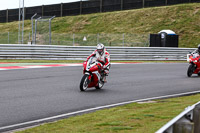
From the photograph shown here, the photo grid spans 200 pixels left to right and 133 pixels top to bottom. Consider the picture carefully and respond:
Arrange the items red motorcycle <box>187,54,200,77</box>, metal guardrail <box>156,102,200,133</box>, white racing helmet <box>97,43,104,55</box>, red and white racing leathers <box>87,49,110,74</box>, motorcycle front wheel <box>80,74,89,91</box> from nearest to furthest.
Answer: metal guardrail <box>156,102,200,133</box>
motorcycle front wheel <box>80,74,89,91</box>
white racing helmet <box>97,43,104,55</box>
red and white racing leathers <box>87,49,110,74</box>
red motorcycle <box>187,54,200,77</box>

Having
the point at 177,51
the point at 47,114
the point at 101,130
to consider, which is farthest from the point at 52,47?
the point at 101,130

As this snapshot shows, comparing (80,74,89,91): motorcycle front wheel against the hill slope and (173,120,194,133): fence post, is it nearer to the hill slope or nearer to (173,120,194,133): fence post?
(173,120,194,133): fence post

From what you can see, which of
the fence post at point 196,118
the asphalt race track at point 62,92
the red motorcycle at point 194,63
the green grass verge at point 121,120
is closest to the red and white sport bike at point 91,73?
the asphalt race track at point 62,92

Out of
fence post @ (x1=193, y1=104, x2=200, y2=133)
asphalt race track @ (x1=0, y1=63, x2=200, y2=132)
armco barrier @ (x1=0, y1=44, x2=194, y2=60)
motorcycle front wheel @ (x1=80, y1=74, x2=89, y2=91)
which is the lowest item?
asphalt race track @ (x1=0, y1=63, x2=200, y2=132)

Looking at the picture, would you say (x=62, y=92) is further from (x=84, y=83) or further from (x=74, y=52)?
(x=74, y=52)

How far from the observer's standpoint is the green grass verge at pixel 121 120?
6.40m

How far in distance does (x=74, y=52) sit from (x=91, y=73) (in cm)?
1427

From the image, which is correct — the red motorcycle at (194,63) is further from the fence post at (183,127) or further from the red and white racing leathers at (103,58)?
the fence post at (183,127)

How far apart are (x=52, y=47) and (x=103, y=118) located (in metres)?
17.9

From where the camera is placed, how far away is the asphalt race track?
837 centimetres

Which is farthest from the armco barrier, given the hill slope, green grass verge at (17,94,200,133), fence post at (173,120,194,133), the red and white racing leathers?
fence post at (173,120,194,133)

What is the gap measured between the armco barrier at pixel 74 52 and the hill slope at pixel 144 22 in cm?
1105

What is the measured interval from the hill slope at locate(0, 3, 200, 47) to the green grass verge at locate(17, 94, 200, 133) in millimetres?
32049

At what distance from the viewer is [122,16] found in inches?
2015
